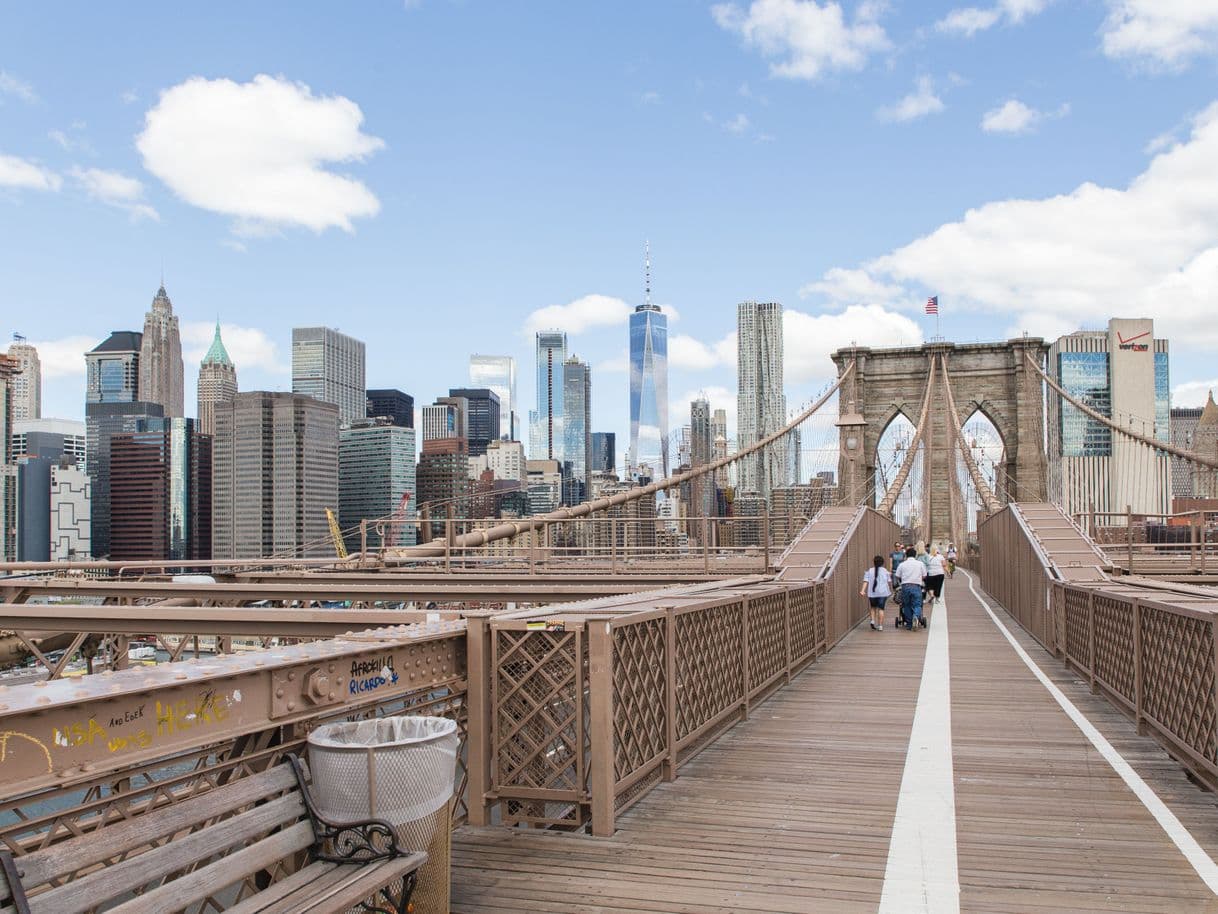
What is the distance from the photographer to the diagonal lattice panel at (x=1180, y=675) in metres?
6.17

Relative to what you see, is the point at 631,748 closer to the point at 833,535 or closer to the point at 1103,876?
the point at 1103,876

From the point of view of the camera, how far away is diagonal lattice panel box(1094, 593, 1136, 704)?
857cm

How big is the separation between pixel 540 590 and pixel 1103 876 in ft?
40.1

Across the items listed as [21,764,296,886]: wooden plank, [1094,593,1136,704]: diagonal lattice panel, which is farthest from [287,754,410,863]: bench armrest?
[1094,593,1136,704]: diagonal lattice panel

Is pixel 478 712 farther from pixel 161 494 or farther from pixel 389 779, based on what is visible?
pixel 161 494

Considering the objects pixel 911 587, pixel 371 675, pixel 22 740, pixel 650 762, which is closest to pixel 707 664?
pixel 650 762

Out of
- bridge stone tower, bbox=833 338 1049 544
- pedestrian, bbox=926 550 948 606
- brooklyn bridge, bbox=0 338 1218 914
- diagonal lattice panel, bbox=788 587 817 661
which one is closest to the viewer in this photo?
brooklyn bridge, bbox=0 338 1218 914

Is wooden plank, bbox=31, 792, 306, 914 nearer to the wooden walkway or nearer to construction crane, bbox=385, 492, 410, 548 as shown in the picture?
the wooden walkway

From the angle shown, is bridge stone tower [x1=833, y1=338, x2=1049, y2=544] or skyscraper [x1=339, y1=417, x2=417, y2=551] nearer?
bridge stone tower [x1=833, y1=338, x2=1049, y2=544]

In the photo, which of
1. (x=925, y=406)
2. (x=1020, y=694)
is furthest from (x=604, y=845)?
(x=925, y=406)

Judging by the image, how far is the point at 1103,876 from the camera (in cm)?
471

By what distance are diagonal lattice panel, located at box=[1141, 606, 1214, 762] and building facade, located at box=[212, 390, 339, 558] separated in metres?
150

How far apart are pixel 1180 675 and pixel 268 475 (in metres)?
159

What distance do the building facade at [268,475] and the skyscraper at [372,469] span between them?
8077 millimetres
